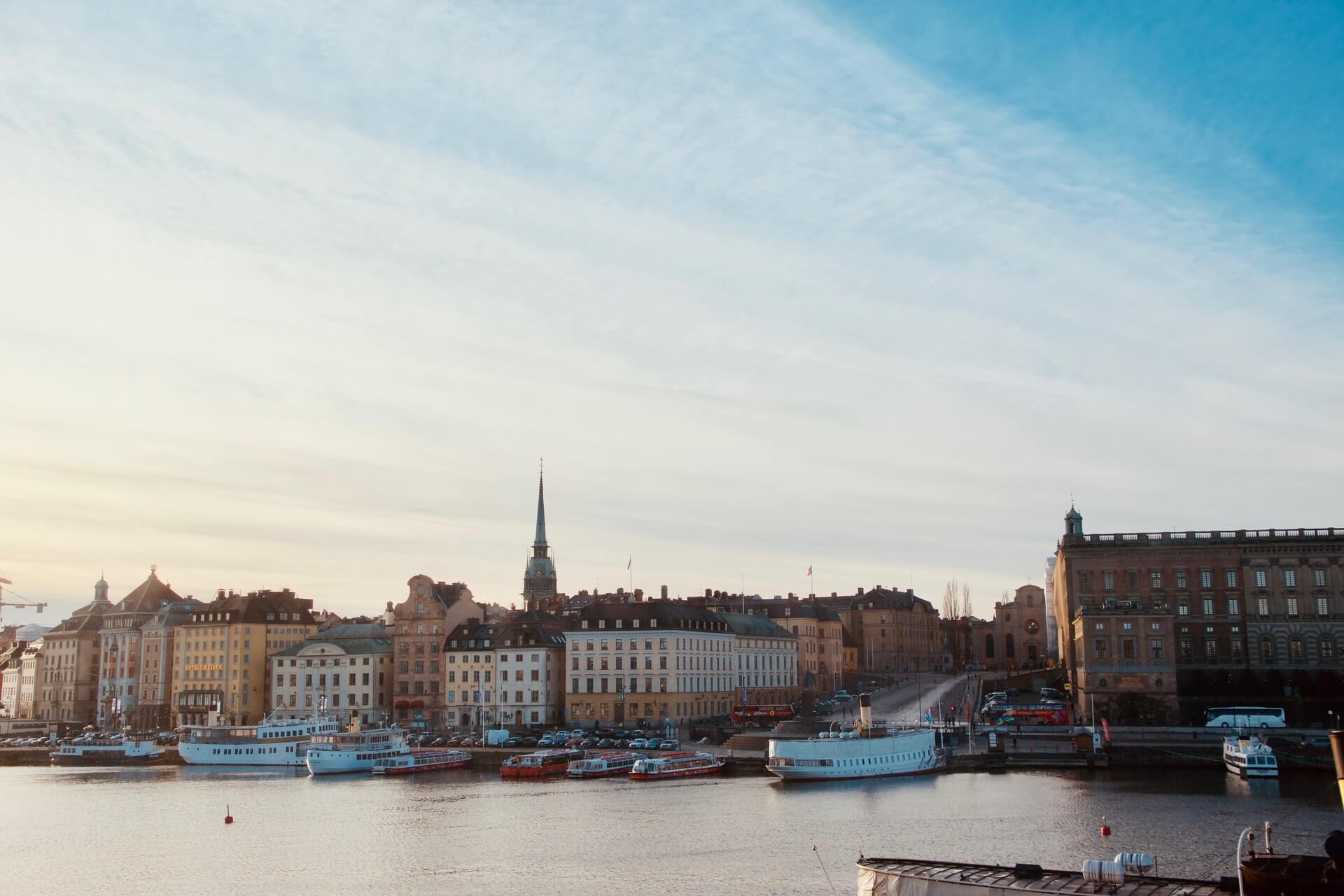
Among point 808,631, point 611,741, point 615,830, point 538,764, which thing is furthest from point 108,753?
point 808,631

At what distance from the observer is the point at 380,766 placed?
372 ft

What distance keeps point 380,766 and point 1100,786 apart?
60698 millimetres

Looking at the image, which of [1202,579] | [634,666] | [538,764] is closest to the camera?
[538,764]

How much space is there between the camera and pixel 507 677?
143125 mm

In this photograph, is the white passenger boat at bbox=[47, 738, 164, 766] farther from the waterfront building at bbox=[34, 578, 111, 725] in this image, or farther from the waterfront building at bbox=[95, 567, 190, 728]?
the waterfront building at bbox=[34, 578, 111, 725]

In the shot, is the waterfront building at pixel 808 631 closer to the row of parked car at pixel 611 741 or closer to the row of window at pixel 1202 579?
the row of parked car at pixel 611 741

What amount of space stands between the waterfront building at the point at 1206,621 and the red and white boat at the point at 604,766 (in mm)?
41384

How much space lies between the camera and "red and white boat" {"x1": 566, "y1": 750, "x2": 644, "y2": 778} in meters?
103

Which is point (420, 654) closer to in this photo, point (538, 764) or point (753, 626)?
point (753, 626)

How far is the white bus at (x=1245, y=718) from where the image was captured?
345ft

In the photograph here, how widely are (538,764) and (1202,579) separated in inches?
2539

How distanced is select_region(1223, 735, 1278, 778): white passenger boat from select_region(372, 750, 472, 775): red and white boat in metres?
63.1

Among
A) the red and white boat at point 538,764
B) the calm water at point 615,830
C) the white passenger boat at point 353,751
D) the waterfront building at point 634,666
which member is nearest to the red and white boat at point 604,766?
the red and white boat at point 538,764

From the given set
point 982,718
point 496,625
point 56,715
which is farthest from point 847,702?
point 56,715
